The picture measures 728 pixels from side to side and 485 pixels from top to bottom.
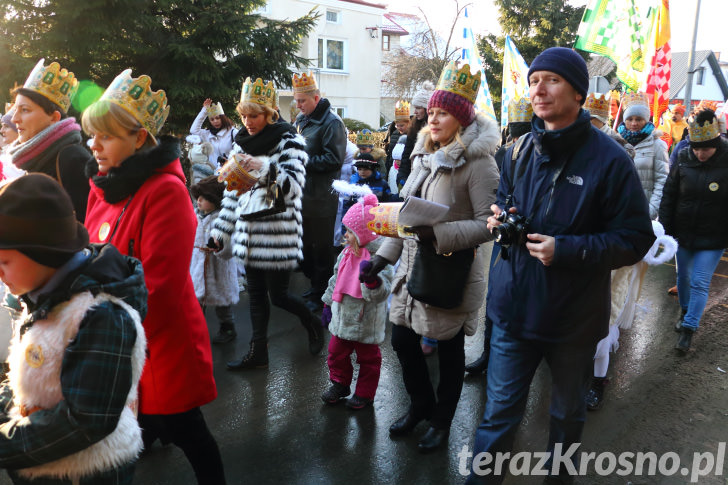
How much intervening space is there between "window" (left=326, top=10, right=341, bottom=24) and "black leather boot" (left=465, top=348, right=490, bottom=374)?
92.1 feet

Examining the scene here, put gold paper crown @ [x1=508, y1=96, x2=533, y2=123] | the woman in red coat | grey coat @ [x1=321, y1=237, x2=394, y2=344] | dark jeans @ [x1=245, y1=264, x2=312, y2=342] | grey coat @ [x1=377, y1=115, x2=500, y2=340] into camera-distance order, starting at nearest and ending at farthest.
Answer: the woman in red coat
grey coat @ [x1=377, y1=115, x2=500, y2=340]
grey coat @ [x1=321, y1=237, x2=394, y2=344]
dark jeans @ [x1=245, y1=264, x2=312, y2=342]
gold paper crown @ [x1=508, y1=96, x2=533, y2=123]

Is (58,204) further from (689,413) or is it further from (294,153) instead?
(689,413)

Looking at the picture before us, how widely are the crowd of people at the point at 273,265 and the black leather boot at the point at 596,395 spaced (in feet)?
0.05

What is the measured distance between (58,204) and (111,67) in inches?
400

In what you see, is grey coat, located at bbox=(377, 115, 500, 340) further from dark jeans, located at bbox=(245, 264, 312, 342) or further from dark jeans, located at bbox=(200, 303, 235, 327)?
dark jeans, located at bbox=(200, 303, 235, 327)

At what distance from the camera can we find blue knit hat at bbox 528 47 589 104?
8.71 feet

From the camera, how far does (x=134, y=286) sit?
5.95 ft

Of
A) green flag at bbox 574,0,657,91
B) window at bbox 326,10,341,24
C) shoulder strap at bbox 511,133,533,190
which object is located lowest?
shoulder strap at bbox 511,133,533,190

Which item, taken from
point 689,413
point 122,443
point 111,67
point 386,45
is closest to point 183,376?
point 122,443

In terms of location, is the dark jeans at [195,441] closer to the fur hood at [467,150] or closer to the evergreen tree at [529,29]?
the fur hood at [467,150]

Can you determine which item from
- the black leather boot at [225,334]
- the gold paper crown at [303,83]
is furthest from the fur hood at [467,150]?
the black leather boot at [225,334]

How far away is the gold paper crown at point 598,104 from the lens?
Answer: 5090 mm

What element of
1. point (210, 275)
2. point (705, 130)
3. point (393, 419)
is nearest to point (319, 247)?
point (210, 275)

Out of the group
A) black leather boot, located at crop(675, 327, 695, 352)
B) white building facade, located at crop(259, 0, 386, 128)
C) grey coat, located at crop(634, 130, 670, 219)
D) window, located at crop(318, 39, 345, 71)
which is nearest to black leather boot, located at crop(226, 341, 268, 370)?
black leather boot, located at crop(675, 327, 695, 352)
